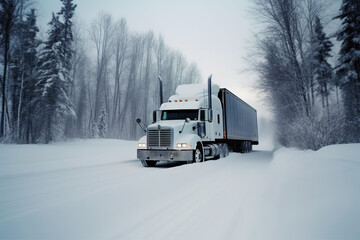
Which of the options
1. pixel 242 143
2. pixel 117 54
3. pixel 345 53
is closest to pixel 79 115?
pixel 117 54

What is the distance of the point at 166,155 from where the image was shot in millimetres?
9023

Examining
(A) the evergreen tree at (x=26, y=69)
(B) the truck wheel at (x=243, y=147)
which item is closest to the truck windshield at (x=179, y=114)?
(B) the truck wheel at (x=243, y=147)

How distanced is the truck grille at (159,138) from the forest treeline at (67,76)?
15.6 meters

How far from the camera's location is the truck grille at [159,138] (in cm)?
914

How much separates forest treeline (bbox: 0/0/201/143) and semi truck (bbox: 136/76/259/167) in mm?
15540

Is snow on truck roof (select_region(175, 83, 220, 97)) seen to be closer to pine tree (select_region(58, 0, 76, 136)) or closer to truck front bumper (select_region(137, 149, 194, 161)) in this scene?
truck front bumper (select_region(137, 149, 194, 161))

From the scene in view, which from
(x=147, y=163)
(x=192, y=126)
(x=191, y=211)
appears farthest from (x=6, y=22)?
(x=191, y=211)

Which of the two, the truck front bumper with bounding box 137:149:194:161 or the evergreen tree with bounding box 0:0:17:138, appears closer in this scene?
the truck front bumper with bounding box 137:149:194:161

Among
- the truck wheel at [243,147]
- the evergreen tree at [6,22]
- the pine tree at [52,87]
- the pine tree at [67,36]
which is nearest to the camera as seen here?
the truck wheel at [243,147]

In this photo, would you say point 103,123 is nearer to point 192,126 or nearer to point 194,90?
point 194,90

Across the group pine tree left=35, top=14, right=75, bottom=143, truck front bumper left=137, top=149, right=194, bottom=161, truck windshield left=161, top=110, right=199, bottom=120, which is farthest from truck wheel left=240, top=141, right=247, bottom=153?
pine tree left=35, top=14, right=75, bottom=143

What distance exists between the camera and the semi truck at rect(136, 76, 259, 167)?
9.12 meters

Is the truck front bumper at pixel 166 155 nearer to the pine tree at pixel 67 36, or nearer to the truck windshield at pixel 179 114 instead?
the truck windshield at pixel 179 114

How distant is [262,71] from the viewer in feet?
42.8
